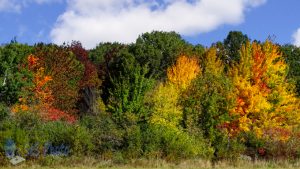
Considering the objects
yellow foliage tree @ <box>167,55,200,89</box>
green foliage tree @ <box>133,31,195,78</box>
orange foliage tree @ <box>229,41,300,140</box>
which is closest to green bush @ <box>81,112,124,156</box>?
orange foliage tree @ <box>229,41,300,140</box>

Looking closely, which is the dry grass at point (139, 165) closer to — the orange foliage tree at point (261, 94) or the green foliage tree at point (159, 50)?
the orange foliage tree at point (261, 94)

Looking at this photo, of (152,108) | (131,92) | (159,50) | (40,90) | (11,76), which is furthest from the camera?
(159,50)

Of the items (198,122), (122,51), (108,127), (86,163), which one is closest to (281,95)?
(198,122)

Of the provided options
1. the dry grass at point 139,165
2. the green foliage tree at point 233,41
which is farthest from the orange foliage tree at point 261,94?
the green foliage tree at point 233,41

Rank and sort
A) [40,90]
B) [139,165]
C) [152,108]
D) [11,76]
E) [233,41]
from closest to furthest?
[139,165], [152,108], [11,76], [40,90], [233,41]

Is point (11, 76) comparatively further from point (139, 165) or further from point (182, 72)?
point (182, 72)

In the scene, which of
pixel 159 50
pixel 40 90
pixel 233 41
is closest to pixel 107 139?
pixel 40 90

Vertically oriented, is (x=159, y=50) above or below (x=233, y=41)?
below

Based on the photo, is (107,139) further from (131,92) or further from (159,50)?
(159,50)

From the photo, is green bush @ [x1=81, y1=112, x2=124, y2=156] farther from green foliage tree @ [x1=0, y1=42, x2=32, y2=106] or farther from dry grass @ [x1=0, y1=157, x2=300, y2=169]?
green foliage tree @ [x1=0, y1=42, x2=32, y2=106]

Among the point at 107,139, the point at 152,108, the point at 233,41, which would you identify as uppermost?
the point at 233,41

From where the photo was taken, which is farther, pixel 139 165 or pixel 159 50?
pixel 159 50

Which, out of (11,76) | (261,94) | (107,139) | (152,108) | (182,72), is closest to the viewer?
(107,139)

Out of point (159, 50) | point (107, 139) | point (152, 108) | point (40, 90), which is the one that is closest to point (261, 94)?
point (152, 108)
